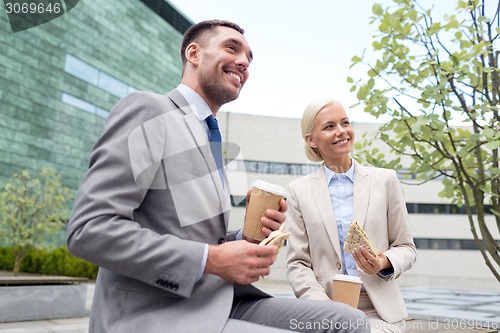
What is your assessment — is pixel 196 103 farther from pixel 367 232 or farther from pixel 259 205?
pixel 367 232

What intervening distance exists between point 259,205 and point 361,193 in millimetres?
1114

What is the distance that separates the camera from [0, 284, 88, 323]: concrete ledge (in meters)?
7.14

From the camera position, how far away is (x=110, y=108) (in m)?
27.7

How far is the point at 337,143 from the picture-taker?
2770 millimetres

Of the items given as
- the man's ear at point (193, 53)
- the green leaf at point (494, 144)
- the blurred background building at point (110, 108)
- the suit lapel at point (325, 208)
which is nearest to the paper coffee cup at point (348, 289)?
the suit lapel at point (325, 208)

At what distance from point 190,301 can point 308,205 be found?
4.55 feet

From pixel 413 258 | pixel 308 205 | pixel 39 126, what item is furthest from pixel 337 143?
pixel 39 126

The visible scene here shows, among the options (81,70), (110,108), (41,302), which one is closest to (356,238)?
(41,302)

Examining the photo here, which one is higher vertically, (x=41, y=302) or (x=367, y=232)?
(x=367, y=232)

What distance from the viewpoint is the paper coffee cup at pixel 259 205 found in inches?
70.5

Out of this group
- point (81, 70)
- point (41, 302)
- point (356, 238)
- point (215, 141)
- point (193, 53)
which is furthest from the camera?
point (81, 70)

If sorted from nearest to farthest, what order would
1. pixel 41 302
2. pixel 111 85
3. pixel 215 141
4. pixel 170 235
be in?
pixel 170 235, pixel 215 141, pixel 41 302, pixel 111 85

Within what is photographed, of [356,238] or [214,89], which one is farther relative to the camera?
[356,238]

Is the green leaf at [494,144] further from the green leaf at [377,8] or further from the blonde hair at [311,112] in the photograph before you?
the green leaf at [377,8]
